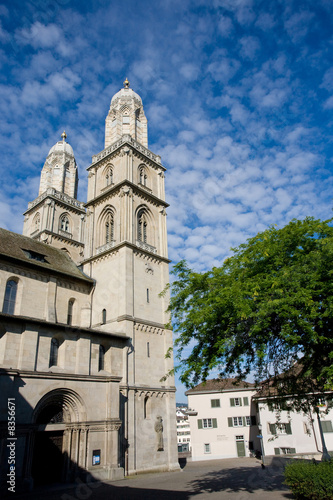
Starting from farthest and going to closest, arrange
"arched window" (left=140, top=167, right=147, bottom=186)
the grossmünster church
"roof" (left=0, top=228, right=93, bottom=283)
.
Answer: "arched window" (left=140, top=167, right=147, bottom=186) → "roof" (left=0, top=228, right=93, bottom=283) → the grossmünster church

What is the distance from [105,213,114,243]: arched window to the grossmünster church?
145 millimetres

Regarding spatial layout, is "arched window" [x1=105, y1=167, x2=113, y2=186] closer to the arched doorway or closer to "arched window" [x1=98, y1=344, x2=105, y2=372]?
"arched window" [x1=98, y1=344, x2=105, y2=372]

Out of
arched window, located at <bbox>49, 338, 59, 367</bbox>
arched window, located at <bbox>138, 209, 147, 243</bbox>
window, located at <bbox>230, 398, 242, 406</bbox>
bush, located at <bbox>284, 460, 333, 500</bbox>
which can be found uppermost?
arched window, located at <bbox>138, 209, 147, 243</bbox>

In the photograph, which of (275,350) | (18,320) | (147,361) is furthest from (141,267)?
(275,350)

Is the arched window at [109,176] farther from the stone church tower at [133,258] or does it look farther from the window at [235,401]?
the window at [235,401]

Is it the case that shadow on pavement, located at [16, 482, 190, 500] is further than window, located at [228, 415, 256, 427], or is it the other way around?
window, located at [228, 415, 256, 427]

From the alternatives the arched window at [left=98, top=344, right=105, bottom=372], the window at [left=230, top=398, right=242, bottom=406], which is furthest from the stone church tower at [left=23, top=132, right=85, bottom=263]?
the window at [left=230, top=398, right=242, bottom=406]

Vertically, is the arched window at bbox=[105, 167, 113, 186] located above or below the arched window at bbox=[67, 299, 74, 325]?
above

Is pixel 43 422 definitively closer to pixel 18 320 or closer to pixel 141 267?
pixel 18 320

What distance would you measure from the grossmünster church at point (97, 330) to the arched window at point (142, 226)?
0.13m

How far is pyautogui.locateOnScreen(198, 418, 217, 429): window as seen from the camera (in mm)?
43219

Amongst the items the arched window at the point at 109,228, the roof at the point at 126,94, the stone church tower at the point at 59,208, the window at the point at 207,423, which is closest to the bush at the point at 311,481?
the arched window at the point at 109,228

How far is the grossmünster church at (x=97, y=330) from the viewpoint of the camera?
1847cm

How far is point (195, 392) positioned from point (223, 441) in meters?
6.19
